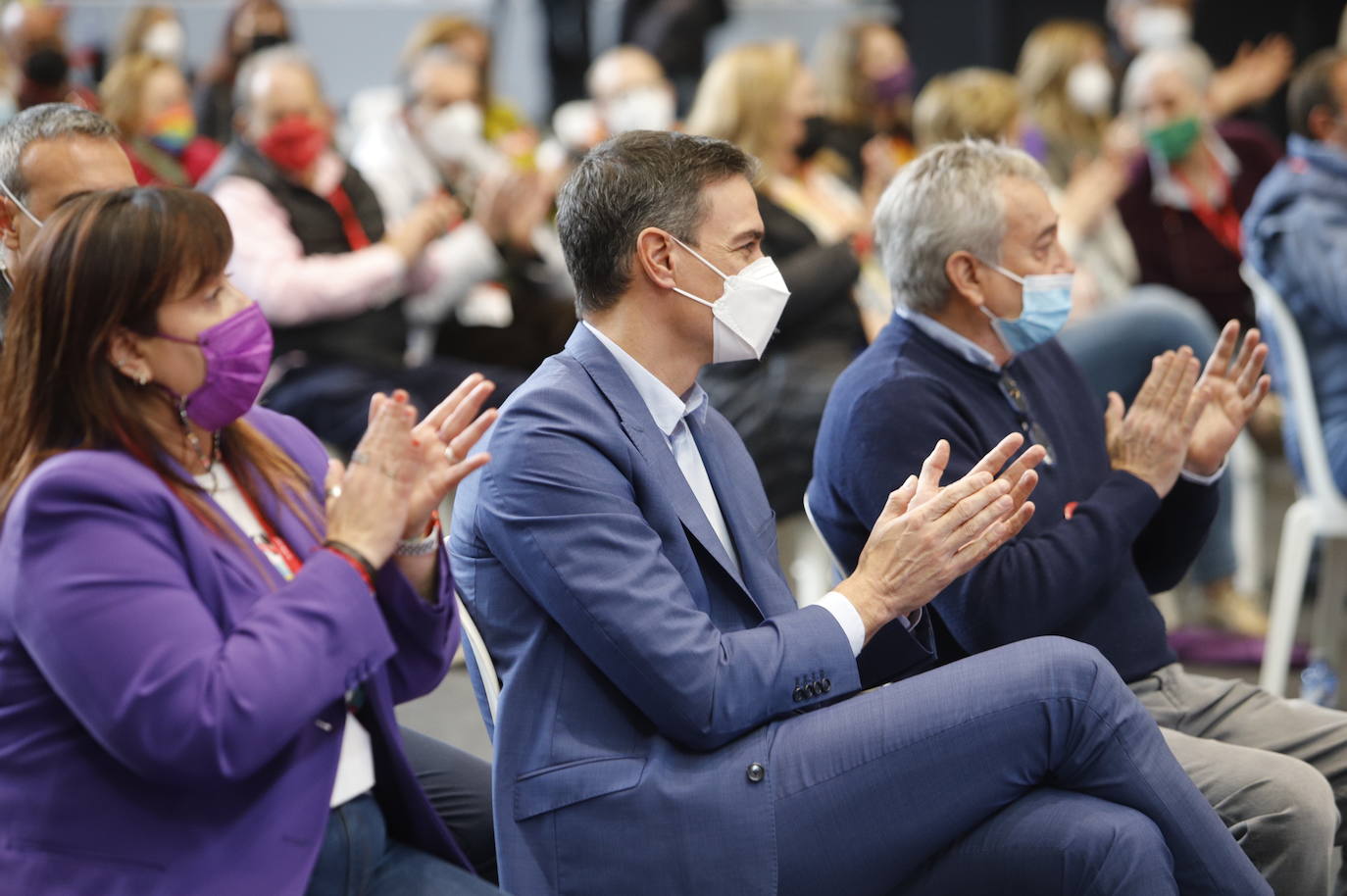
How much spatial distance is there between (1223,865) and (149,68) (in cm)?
433

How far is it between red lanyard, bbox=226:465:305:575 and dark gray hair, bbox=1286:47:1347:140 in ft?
10.3

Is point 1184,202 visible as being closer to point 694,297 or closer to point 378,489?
point 694,297

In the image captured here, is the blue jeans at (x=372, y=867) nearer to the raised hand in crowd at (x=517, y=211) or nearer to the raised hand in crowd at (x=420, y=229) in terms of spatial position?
the raised hand in crowd at (x=420, y=229)

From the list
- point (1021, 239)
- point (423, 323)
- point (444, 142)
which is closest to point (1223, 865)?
point (1021, 239)

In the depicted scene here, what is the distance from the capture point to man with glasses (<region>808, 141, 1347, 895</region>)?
2238mm

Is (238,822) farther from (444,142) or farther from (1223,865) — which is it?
(444,142)

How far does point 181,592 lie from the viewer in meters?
1.53

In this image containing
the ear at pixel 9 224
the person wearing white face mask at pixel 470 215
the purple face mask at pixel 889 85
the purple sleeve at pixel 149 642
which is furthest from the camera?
the purple face mask at pixel 889 85

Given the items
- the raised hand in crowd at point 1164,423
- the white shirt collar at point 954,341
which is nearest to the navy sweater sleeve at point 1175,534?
the raised hand in crowd at point 1164,423

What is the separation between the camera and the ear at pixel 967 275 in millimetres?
2498

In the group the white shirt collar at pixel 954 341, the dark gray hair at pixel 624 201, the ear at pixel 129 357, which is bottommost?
the white shirt collar at pixel 954 341

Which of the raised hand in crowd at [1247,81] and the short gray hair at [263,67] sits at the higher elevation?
the short gray hair at [263,67]

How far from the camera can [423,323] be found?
4496 millimetres

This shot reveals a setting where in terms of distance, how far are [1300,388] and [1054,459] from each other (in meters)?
1.38
